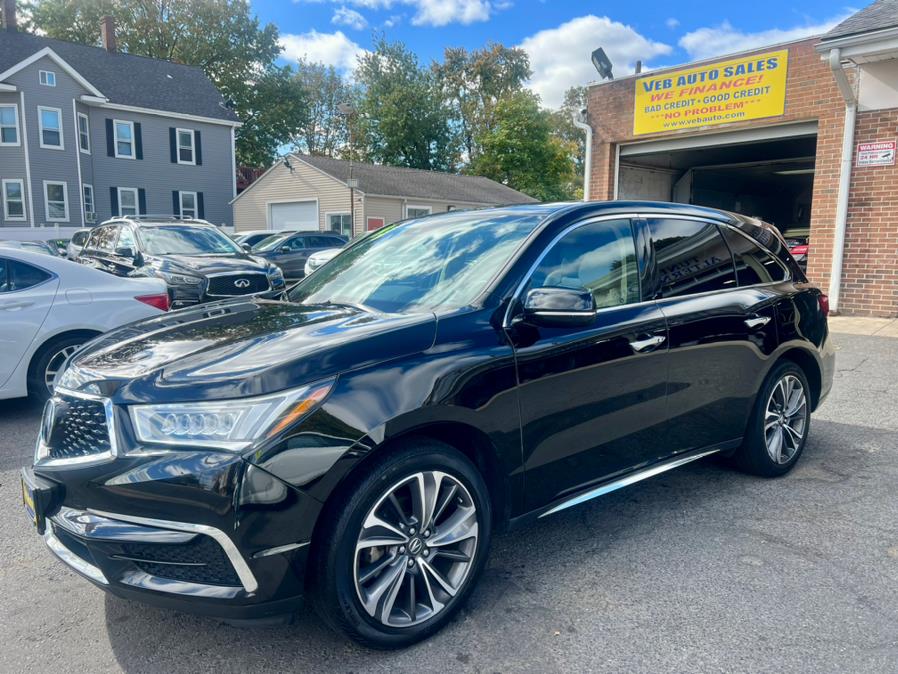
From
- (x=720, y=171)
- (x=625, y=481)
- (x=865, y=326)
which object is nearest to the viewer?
(x=625, y=481)

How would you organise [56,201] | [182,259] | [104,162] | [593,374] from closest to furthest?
[593,374]
[182,259]
[56,201]
[104,162]

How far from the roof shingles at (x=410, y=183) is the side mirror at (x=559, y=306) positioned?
2530 centimetres

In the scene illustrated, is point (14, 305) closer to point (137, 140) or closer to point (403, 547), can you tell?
point (403, 547)

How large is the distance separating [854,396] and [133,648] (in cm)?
638

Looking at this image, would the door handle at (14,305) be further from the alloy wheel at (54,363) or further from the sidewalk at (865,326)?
the sidewalk at (865,326)

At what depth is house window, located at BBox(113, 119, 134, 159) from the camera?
30750 mm

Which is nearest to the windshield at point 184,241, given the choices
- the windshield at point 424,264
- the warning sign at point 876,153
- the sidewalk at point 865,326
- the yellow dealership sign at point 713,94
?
the windshield at point 424,264

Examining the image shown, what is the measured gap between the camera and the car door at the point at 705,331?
12.0ft

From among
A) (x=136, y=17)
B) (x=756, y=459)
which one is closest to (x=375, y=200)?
(x=136, y=17)

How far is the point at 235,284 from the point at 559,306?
7481mm

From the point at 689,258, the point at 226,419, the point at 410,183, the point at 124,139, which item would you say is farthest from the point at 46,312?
the point at 124,139

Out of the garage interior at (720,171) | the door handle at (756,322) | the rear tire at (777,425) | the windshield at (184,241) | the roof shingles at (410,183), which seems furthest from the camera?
the roof shingles at (410,183)

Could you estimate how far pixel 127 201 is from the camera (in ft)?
102

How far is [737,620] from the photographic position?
2.79m
